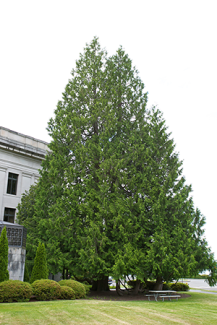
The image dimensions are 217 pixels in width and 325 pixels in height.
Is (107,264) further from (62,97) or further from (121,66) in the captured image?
(121,66)

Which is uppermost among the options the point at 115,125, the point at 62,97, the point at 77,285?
the point at 62,97

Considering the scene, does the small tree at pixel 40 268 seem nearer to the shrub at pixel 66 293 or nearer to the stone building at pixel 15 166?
the shrub at pixel 66 293

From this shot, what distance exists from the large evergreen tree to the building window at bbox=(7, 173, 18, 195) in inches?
358

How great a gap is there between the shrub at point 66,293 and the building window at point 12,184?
57.1ft

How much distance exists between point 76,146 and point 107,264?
27.0 ft

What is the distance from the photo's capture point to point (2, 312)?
29.4 feet

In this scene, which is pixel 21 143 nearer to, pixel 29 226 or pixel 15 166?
pixel 15 166

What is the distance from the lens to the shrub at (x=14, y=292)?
12344 millimetres

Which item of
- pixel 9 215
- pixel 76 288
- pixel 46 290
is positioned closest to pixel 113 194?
pixel 76 288

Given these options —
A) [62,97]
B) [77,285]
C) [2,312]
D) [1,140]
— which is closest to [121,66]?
[62,97]

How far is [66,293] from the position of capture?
14.2 metres

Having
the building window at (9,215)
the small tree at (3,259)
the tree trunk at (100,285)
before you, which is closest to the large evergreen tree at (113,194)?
the tree trunk at (100,285)

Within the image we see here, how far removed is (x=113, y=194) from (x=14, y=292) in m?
8.77

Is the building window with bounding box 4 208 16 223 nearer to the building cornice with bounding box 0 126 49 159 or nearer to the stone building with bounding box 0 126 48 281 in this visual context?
the stone building with bounding box 0 126 48 281
